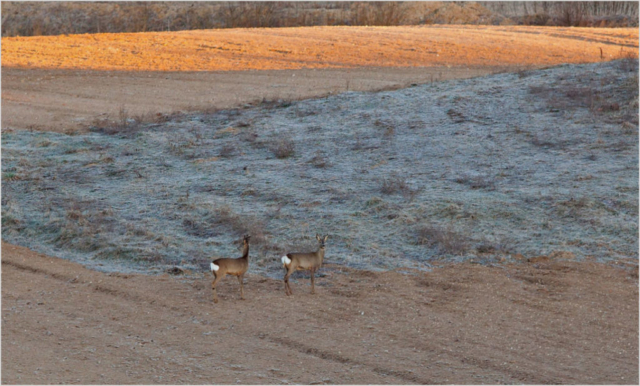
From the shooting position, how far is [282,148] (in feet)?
48.3

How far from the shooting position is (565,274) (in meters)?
9.59

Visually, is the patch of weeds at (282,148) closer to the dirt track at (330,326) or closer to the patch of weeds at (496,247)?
the dirt track at (330,326)

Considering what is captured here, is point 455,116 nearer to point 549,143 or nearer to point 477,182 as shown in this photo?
point 549,143

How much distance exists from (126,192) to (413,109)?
666cm

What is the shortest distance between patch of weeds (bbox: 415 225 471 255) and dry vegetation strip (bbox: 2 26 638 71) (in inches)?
674

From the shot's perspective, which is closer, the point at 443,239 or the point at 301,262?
the point at 301,262

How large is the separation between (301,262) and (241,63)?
1972 centimetres

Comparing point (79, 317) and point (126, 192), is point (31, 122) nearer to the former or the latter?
point (126, 192)

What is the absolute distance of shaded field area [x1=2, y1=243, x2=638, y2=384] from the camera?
7129 millimetres

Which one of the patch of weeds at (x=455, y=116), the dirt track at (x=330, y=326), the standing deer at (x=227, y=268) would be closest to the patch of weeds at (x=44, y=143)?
the dirt track at (x=330, y=326)

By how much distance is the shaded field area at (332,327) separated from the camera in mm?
7129

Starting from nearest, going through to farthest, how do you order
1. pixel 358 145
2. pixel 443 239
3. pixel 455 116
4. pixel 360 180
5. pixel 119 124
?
1. pixel 443 239
2. pixel 360 180
3. pixel 358 145
4. pixel 455 116
5. pixel 119 124

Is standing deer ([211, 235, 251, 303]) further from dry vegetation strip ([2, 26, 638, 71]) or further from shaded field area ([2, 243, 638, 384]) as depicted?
dry vegetation strip ([2, 26, 638, 71])

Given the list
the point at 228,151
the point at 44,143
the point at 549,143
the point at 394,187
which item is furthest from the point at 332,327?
the point at 44,143
